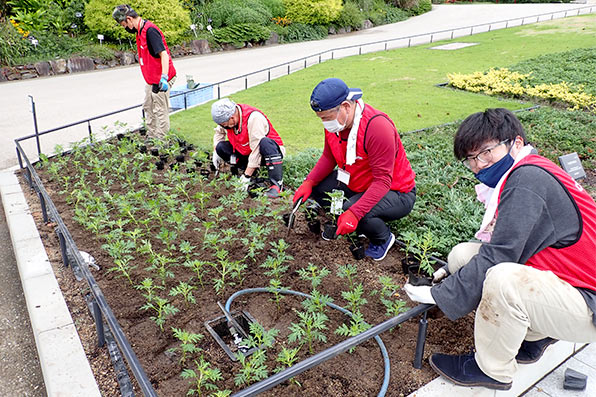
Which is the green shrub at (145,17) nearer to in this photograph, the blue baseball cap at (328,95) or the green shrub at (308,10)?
the green shrub at (308,10)

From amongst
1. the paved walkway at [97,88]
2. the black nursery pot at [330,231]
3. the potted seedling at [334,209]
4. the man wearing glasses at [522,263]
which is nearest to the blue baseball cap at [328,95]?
the potted seedling at [334,209]

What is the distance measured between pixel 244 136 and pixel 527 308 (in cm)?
356

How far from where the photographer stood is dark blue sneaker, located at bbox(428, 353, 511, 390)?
7.83 ft

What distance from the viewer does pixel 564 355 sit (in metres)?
2.79

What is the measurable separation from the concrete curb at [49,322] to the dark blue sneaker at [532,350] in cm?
229

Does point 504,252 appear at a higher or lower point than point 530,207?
lower

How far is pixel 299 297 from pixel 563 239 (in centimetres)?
174

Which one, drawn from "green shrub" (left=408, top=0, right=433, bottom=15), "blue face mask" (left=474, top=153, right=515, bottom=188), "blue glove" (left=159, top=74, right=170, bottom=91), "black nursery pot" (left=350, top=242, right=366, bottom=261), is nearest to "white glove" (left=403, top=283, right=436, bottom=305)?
"blue face mask" (left=474, top=153, right=515, bottom=188)

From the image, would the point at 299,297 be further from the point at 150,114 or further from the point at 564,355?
the point at 150,114

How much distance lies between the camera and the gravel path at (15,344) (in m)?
2.81

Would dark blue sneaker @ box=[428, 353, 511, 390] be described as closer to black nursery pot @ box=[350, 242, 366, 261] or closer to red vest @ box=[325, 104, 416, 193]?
black nursery pot @ box=[350, 242, 366, 261]

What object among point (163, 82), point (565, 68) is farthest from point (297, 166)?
point (565, 68)

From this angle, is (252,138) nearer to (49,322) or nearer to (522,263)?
(49,322)

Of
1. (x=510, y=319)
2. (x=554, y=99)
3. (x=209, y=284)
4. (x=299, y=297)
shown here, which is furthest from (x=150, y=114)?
(x=554, y=99)
